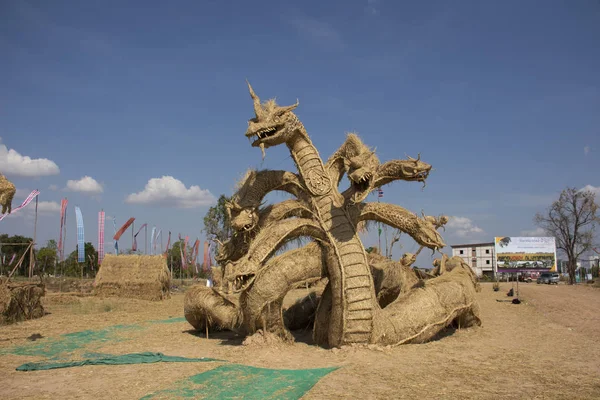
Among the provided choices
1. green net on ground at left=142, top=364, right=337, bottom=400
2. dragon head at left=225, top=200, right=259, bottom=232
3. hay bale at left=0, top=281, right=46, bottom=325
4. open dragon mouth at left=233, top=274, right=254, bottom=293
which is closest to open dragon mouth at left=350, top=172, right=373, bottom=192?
dragon head at left=225, top=200, right=259, bottom=232

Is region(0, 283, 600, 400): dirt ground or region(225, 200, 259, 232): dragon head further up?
region(225, 200, 259, 232): dragon head

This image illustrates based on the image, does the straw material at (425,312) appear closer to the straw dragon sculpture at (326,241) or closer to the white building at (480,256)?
the straw dragon sculpture at (326,241)

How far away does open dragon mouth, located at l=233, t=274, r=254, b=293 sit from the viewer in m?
7.16

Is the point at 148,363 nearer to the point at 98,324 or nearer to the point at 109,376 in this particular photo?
the point at 109,376

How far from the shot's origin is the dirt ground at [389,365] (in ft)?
16.4

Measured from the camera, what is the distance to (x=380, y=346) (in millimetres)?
7309

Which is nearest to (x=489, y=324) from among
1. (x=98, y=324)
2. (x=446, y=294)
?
(x=446, y=294)

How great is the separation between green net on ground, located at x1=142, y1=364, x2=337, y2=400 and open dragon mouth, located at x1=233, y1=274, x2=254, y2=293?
1.36m

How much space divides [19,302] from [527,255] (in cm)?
4806

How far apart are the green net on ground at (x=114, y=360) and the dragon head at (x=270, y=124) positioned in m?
3.73

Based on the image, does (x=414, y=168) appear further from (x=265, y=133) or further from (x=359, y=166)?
(x=265, y=133)

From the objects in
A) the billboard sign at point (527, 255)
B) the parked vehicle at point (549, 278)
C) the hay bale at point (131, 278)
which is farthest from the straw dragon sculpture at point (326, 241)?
the billboard sign at point (527, 255)

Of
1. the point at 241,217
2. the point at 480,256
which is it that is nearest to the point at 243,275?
the point at 241,217

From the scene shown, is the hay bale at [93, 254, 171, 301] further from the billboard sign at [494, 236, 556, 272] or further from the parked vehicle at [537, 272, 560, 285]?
the billboard sign at [494, 236, 556, 272]
